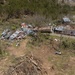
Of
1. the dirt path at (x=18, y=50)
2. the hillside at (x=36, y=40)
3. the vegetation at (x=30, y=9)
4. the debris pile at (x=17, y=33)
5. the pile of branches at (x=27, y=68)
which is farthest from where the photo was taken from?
the vegetation at (x=30, y=9)

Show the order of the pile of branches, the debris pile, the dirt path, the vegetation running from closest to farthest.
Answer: the pile of branches, the dirt path, the debris pile, the vegetation

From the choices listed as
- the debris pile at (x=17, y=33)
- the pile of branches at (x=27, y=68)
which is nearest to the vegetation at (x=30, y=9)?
the debris pile at (x=17, y=33)

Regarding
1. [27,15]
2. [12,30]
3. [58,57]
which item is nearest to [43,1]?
[27,15]

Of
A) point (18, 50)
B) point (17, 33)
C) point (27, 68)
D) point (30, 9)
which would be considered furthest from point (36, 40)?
point (30, 9)

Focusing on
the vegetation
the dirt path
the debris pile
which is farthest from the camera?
the vegetation

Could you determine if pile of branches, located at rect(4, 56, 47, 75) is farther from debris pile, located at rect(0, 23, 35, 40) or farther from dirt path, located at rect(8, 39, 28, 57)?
debris pile, located at rect(0, 23, 35, 40)

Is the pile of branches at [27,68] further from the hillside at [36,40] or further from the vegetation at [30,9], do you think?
the vegetation at [30,9]

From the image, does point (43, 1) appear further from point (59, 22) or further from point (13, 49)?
point (13, 49)

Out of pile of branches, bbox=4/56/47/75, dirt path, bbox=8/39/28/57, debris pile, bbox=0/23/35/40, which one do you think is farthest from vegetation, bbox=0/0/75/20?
pile of branches, bbox=4/56/47/75
